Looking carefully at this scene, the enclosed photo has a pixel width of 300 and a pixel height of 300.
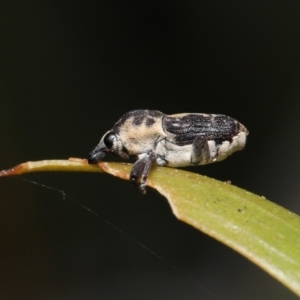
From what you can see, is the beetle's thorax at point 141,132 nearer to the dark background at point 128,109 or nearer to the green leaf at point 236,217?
the green leaf at point 236,217

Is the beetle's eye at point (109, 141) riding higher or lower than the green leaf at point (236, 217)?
lower

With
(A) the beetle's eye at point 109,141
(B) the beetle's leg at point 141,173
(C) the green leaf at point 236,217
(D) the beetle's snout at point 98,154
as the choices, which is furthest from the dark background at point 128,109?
(C) the green leaf at point 236,217

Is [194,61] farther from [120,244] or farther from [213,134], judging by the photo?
[213,134]

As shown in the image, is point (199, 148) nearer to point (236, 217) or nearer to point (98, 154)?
point (98, 154)

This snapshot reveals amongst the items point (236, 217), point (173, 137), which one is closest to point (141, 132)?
point (173, 137)

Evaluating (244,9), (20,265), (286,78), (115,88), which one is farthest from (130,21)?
(20,265)
